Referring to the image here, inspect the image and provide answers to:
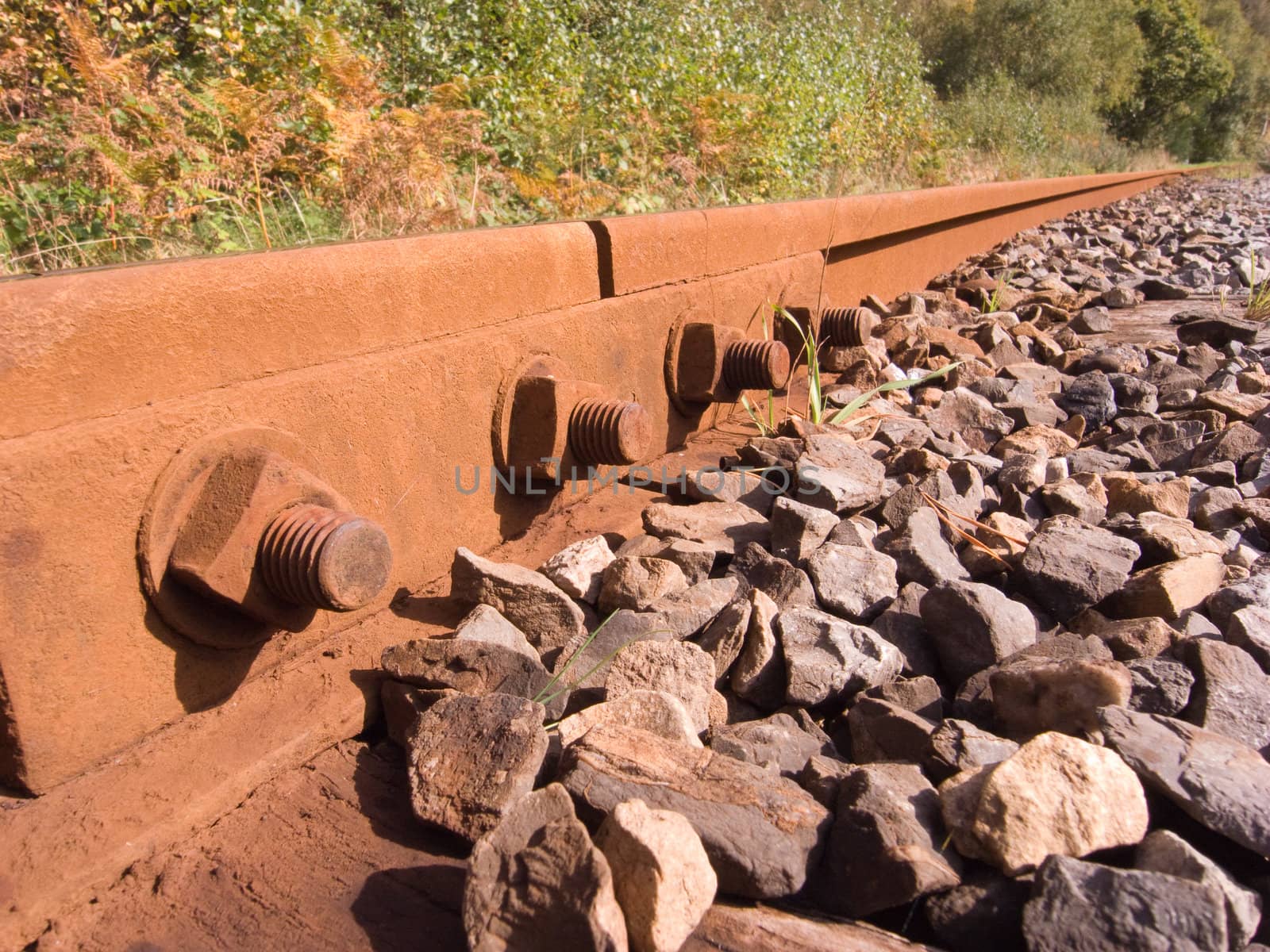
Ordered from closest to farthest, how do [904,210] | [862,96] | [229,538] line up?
1. [229,538]
2. [904,210]
3. [862,96]

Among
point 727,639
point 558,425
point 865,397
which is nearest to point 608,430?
point 558,425

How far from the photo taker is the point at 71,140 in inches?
136

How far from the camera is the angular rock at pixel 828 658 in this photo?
1.72m

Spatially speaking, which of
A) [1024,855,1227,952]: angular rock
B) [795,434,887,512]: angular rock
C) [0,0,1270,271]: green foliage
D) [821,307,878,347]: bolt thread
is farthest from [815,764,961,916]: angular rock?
[821,307,878,347]: bolt thread

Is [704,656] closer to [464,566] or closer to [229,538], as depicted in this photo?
[464,566]

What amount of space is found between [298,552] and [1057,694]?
3.99 ft

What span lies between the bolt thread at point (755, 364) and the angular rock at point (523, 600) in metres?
1.12

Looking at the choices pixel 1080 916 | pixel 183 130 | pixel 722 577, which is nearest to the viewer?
pixel 1080 916

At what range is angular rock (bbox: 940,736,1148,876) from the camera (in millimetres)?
1234

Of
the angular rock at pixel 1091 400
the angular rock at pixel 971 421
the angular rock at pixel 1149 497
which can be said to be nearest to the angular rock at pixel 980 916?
the angular rock at pixel 1149 497

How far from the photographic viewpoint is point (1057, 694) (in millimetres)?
1575

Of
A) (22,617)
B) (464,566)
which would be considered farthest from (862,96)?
(22,617)

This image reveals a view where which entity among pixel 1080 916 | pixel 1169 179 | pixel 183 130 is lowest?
pixel 1169 179

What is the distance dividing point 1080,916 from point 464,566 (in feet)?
3.86
